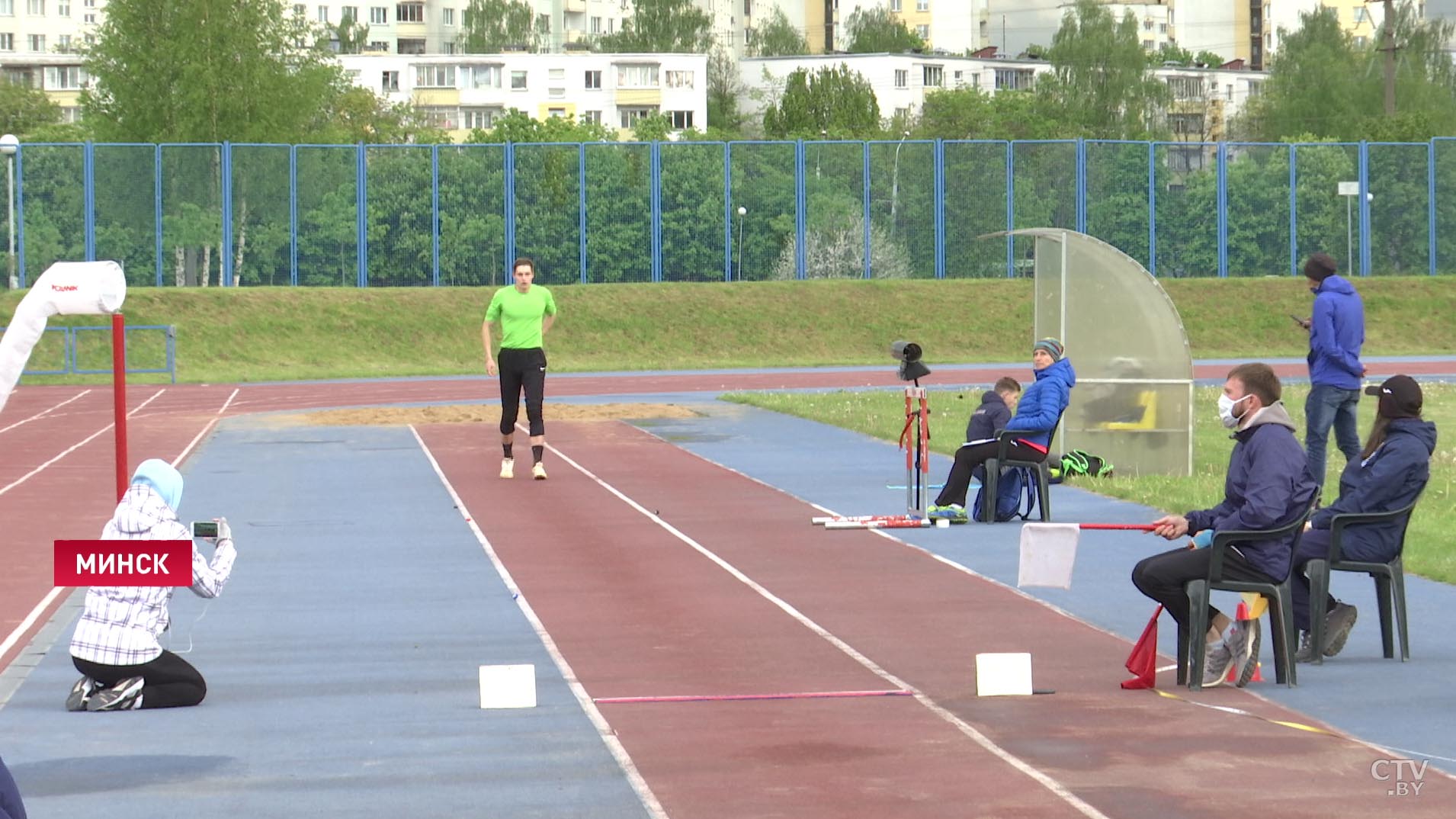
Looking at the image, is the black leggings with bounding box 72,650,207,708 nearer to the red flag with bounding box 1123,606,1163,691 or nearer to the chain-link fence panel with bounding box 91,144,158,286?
the red flag with bounding box 1123,606,1163,691

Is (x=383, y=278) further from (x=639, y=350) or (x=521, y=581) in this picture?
(x=521, y=581)

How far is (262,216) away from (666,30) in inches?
3429

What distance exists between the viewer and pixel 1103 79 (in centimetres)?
10238

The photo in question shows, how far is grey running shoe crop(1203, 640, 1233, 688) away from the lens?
8.76 meters

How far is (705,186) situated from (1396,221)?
1663 centimetres

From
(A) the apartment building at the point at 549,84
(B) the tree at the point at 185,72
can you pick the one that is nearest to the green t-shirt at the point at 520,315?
(B) the tree at the point at 185,72

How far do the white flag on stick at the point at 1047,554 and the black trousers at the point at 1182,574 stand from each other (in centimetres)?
40

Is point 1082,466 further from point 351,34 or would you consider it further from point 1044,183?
point 351,34

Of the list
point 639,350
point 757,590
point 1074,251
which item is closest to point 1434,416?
point 1074,251

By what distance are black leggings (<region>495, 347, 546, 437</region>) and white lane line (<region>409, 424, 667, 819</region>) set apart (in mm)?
3268

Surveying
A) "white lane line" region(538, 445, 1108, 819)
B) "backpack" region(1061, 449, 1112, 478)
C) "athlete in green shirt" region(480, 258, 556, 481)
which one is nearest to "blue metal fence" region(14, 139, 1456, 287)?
"athlete in green shirt" region(480, 258, 556, 481)

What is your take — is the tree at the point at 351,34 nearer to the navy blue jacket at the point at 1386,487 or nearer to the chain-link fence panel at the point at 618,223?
the chain-link fence panel at the point at 618,223

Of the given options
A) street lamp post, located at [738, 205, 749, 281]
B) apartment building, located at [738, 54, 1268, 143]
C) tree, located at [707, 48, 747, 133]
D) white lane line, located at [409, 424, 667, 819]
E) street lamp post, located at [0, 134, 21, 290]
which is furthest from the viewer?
tree, located at [707, 48, 747, 133]

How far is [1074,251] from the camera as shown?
18.6m
